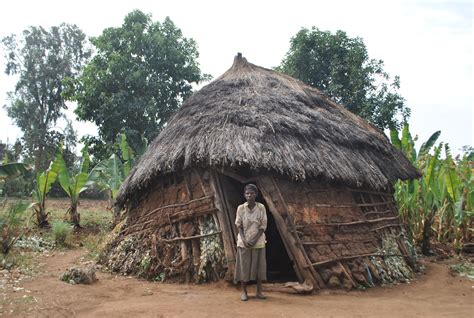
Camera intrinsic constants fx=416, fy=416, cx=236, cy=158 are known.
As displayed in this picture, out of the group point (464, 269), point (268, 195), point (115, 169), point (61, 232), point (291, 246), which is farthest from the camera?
point (115, 169)

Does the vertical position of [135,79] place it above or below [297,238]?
above

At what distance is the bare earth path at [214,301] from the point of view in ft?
15.2

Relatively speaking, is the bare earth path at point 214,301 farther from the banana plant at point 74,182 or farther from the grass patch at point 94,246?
the banana plant at point 74,182

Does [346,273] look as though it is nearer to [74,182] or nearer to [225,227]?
[225,227]

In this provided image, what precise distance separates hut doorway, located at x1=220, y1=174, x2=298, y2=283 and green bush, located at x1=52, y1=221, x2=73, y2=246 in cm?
528

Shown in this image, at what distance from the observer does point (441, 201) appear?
353 inches

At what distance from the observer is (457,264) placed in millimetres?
8109

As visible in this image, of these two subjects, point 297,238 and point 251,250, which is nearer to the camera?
point 251,250

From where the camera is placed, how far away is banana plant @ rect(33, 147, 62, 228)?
11.5 meters

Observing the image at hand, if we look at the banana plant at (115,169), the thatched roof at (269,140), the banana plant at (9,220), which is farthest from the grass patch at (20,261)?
the banana plant at (115,169)

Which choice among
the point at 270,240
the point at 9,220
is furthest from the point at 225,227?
the point at 9,220

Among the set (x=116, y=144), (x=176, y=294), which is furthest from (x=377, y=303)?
(x=116, y=144)

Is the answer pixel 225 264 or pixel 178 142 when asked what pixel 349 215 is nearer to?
pixel 225 264

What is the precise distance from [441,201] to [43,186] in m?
10.1
